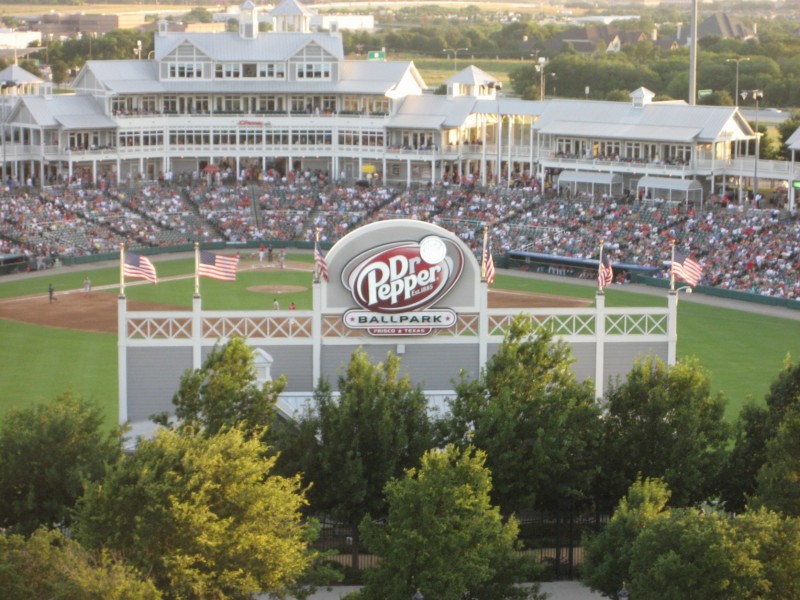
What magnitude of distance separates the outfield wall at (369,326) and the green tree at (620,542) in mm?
11264

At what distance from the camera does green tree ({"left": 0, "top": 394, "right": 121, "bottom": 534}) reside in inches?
1554

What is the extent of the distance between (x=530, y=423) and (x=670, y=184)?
59.5m

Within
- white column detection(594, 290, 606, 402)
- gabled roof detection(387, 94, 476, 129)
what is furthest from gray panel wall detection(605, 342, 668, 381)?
gabled roof detection(387, 94, 476, 129)

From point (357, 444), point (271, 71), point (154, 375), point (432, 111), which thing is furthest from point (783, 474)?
Result: point (271, 71)

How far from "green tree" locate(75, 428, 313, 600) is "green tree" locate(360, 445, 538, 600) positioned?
2.05 meters

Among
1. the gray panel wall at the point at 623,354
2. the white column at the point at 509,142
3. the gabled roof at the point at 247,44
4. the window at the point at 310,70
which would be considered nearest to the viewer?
the gray panel wall at the point at 623,354

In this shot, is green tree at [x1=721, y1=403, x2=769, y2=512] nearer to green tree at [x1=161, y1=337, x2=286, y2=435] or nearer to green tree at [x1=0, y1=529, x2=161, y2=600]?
green tree at [x1=161, y1=337, x2=286, y2=435]

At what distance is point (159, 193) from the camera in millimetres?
108500

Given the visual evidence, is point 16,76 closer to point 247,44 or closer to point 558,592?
point 247,44

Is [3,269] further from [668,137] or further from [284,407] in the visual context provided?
[284,407]

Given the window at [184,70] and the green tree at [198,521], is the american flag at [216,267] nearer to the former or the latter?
the green tree at [198,521]

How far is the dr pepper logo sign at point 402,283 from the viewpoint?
49250 mm

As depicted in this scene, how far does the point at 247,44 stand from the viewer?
119 meters

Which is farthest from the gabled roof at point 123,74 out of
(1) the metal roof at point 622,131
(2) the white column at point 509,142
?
(1) the metal roof at point 622,131
